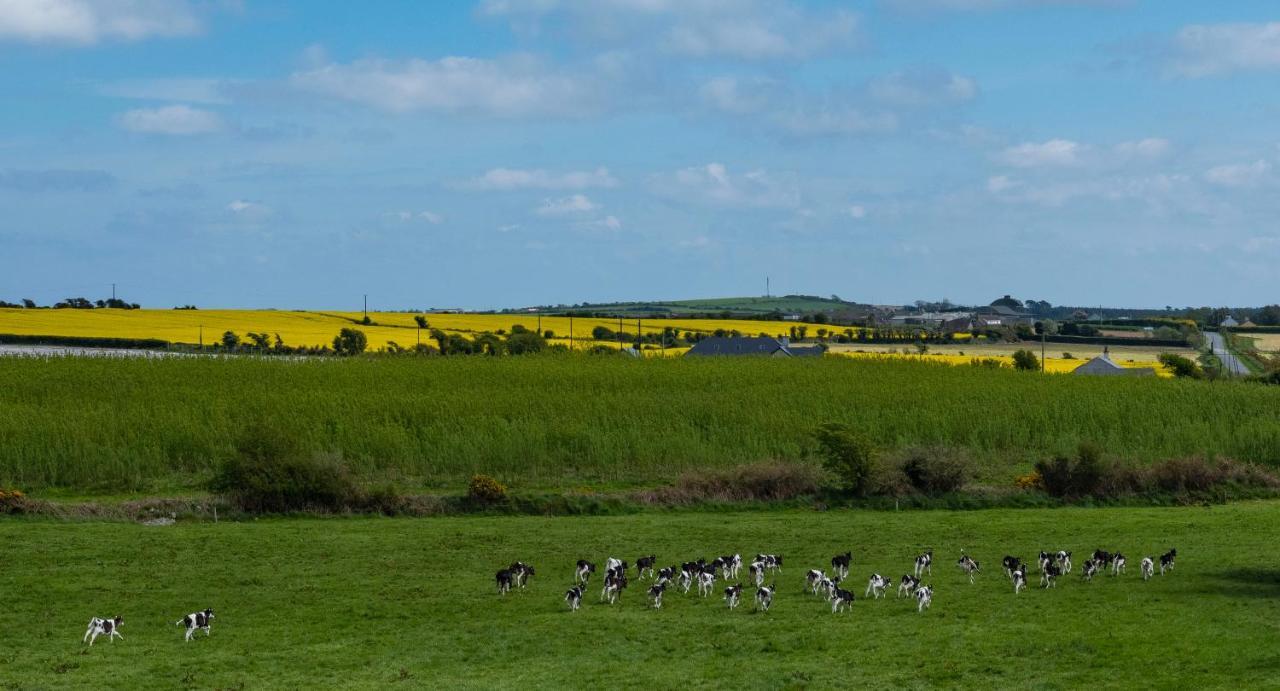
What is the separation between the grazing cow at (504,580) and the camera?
24812 mm

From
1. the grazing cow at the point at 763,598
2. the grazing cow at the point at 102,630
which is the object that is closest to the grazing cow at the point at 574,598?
the grazing cow at the point at 763,598

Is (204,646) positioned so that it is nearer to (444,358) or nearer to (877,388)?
(877,388)

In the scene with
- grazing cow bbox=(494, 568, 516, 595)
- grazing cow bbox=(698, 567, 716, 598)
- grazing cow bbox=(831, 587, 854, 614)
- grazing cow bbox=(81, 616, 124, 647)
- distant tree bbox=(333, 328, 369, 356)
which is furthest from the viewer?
distant tree bbox=(333, 328, 369, 356)

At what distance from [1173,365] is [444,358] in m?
51.8

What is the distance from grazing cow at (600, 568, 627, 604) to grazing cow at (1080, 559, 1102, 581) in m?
9.07

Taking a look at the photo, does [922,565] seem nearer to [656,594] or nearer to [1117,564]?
[1117,564]

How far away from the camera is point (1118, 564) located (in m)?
26.7

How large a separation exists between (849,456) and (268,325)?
294 ft

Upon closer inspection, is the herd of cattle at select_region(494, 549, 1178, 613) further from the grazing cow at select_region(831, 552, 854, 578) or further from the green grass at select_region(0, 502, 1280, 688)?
the green grass at select_region(0, 502, 1280, 688)

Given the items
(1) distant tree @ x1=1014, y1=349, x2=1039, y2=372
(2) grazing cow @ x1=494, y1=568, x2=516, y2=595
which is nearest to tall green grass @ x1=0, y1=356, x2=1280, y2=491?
(2) grazing cow @ x1=494, y1=568, x2=516, y2=595

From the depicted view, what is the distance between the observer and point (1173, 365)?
306 feet

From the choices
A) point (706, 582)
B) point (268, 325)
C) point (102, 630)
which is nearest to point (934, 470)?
point (706, 582)

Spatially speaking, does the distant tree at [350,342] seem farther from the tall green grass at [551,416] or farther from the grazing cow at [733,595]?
the grazing cow at [733,595]

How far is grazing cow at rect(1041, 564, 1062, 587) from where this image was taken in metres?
25.2
